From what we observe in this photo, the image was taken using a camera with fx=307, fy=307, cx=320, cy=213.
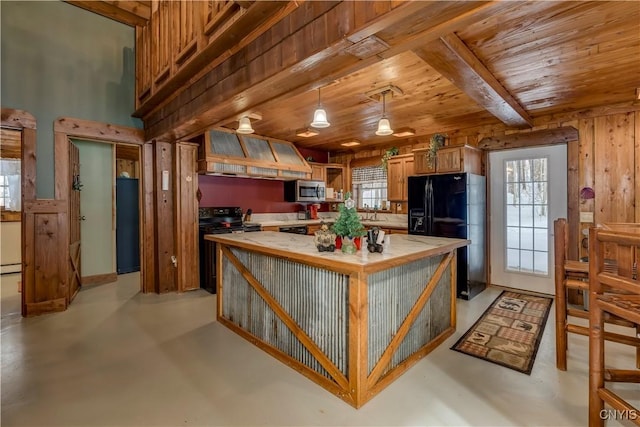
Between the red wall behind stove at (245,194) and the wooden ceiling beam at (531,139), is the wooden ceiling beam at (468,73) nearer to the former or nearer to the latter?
the wooden ceiling beam at (531,139)

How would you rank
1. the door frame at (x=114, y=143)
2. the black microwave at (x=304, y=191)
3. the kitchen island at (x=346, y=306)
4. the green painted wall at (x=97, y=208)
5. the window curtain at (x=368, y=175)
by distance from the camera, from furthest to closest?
the window curtain at (x=368, y=175)
the black microwave at (x=304, y=191)
the green painted wall at (x=97, y=208)
the door frame at (x=114, y=143)
the kitchen island at (x=346, y=306)

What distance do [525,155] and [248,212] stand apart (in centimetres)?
445

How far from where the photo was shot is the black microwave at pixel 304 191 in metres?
5.95

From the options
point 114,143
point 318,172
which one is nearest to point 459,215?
point 318,172

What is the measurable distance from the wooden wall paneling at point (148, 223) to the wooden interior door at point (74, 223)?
0.80 metres

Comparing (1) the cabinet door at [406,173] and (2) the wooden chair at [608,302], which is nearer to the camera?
(2) the wooden chair at [608,302]

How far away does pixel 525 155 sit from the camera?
4352 millimetres

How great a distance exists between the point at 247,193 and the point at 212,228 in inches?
48.8

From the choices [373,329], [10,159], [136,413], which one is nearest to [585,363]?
[373,329]

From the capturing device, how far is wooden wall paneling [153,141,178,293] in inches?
168

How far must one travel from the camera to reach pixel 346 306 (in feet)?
6.77

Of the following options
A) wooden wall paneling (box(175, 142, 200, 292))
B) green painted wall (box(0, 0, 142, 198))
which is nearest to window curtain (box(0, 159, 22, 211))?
green painted wall (box(0, 0, 142, 198))

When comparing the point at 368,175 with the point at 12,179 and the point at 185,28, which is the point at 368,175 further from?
the point at 12,179

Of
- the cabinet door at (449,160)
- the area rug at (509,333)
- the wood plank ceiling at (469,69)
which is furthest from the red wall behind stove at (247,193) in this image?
the area rug at (509,333)
